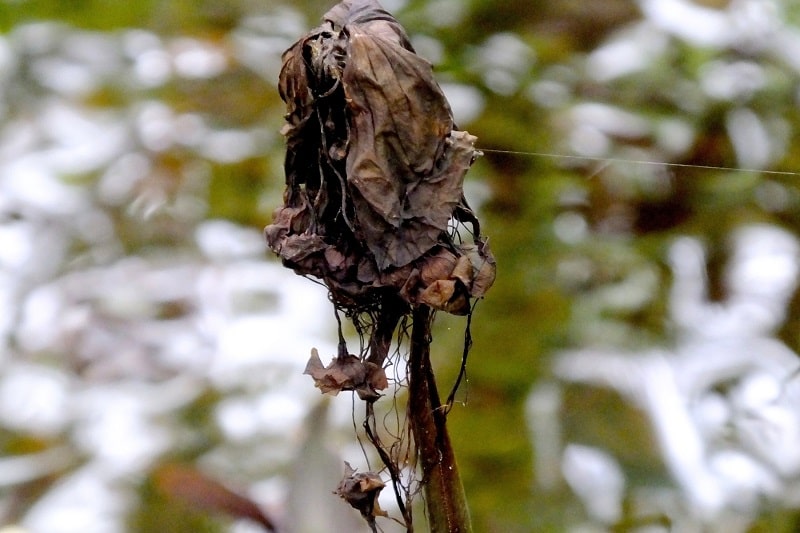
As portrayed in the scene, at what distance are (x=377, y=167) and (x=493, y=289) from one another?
643 mm

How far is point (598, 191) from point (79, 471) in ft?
2.55

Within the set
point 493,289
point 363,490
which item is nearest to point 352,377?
point 363,490

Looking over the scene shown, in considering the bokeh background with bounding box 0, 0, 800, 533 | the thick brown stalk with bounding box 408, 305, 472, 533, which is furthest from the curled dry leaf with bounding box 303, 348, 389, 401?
the bokeh background with bounding box 0, 0, 800, 533

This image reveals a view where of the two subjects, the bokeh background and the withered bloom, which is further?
the bokeh background

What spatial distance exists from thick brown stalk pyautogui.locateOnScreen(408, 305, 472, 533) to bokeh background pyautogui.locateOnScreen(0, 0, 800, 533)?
392mm

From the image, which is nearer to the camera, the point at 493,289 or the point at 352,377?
the point at 352,377

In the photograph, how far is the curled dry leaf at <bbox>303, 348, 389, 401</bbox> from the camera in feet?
1.07

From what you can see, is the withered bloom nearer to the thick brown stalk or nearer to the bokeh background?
the thick brown stalk

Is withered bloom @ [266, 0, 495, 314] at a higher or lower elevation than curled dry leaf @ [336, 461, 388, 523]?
higher

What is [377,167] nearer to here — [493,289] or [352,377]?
[352,377]

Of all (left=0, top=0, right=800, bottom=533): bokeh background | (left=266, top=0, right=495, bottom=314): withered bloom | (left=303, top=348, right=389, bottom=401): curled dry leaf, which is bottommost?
(left=303, top=348, right=389, bottom=401): curled dry leaf

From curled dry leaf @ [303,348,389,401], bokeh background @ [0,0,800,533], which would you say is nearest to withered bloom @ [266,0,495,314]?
curled dry leaf @ [303,348,389,401]

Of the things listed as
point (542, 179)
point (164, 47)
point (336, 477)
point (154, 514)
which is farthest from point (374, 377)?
point (164, 47)

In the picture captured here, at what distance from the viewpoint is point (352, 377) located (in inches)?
12.9
